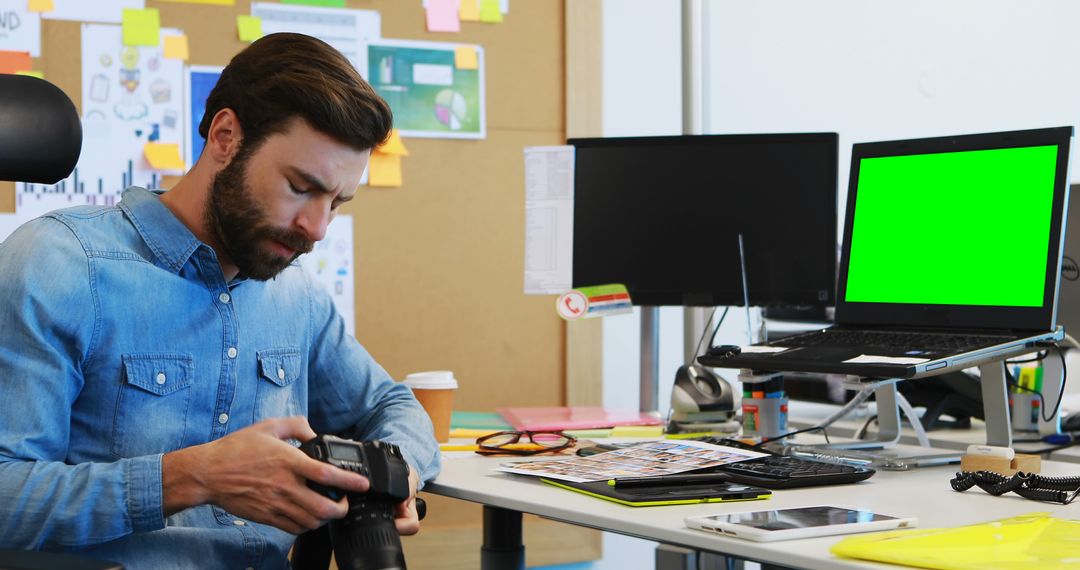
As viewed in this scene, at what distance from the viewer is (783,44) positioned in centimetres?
309

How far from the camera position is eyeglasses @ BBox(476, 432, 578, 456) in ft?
5.42

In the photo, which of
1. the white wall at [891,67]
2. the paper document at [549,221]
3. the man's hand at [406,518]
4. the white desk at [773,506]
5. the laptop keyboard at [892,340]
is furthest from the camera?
the white wall at [891,67]

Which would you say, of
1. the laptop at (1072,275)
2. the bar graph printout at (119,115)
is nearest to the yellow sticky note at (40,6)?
the bar graph printout at (119,115)

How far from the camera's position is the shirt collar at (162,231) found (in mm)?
1290

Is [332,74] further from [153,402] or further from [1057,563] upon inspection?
[1057,563]

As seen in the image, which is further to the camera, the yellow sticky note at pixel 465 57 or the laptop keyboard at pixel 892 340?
the yellow sticky note at pixel 465 57

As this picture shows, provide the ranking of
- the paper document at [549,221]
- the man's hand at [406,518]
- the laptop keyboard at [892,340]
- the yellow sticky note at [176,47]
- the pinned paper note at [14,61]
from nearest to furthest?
the man's hand at [406,518]
the laptop keyboard at [892,340]
the paper document at [549,221]
the pinned paper note at [14,61]
the yellow sticky note at [176,47]

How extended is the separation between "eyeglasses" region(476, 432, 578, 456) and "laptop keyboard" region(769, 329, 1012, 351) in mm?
363

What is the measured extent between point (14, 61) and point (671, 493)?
187cm

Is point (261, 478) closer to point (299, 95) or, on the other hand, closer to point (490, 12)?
point (299, 95)

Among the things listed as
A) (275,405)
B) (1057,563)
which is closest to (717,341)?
(275,405)

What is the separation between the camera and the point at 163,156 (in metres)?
2.51

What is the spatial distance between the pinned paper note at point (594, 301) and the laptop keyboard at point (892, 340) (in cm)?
36

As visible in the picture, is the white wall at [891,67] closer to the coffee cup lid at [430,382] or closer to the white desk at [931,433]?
the white desk at [931,433]
